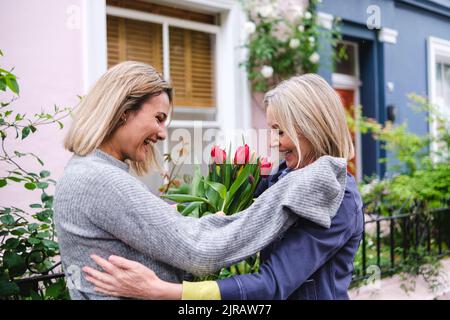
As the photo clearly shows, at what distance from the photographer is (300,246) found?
3.57 ft

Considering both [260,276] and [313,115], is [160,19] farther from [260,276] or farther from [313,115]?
[260,276]

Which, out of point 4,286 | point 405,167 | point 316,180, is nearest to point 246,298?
point 316,180

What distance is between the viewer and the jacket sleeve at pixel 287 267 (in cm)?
107

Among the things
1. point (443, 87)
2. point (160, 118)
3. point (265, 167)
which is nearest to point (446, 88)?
point (443, 87)

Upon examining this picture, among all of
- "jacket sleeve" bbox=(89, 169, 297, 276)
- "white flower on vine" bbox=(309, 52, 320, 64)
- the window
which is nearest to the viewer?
"jacket sleeve" bbox=(89, 169, 297, 276)

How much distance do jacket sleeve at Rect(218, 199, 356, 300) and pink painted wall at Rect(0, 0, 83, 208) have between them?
6.85 feet

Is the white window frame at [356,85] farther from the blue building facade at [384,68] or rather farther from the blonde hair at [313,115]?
the blonde hair at [313,115]

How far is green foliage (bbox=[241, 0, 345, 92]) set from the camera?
433 cm

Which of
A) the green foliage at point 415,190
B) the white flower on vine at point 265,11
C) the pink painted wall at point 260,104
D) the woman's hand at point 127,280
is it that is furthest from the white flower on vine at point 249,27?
the woman's hand at point 127,280

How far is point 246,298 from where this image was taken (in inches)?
41.8

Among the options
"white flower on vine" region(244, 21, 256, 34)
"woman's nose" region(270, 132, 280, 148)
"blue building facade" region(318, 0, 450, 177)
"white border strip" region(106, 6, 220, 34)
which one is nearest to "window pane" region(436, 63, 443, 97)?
"blue building facade" region(318, 0, 450, 177)

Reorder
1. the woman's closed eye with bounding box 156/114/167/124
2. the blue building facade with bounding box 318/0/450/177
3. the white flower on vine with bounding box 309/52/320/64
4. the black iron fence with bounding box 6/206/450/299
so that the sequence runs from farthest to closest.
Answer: the blue building facade with bounding box 318/0/450/177 → the white flower on vine with bounding box 309/52/320/64 → the black iron fence with bounding box 6/206/450/299 → the woman's closed eye with bounding box 156/114/167/124

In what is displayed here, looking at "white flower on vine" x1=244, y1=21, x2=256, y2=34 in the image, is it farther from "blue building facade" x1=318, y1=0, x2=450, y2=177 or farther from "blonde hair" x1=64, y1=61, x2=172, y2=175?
"blonde hair" x1=64, y1=61, x2=172, y2=175

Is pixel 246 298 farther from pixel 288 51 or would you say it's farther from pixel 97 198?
pixel 288 51
